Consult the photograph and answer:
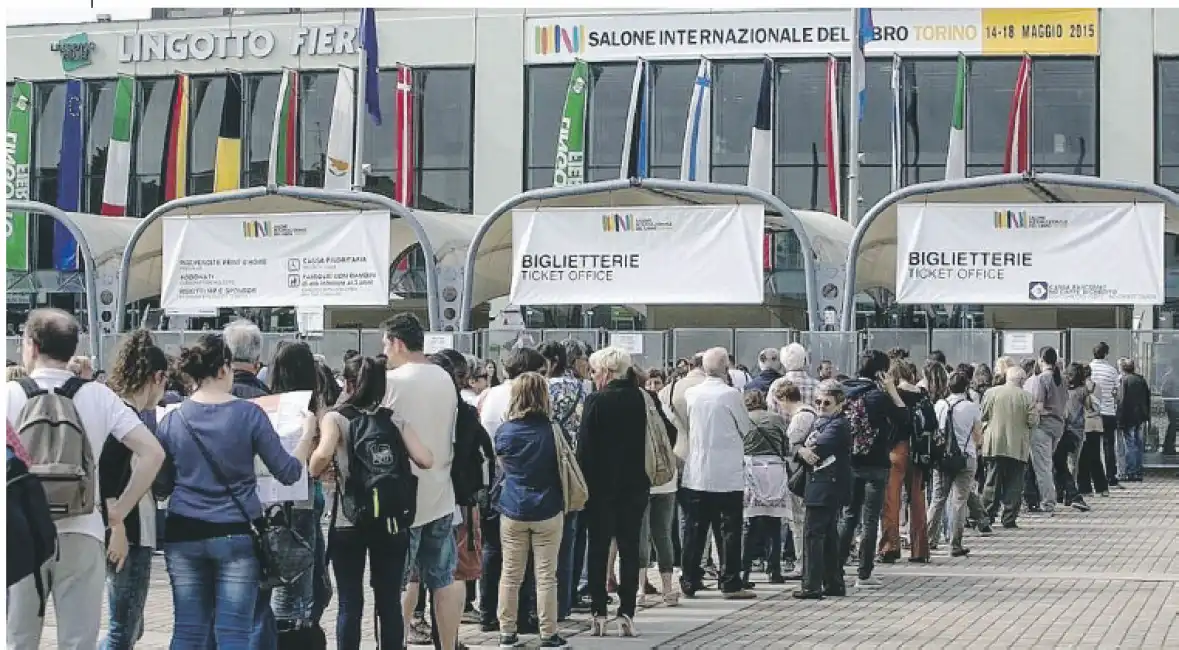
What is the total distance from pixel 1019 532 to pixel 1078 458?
14.7 feet

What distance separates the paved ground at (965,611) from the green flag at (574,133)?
23.2m

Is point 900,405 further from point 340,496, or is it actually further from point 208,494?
point 208,494

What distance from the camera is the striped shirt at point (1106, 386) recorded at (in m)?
25.1

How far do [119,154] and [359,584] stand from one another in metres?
31.7

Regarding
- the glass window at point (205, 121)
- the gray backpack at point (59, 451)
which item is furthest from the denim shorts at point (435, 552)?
the glass window at point (205, 121)

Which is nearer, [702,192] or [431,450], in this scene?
[431,450]

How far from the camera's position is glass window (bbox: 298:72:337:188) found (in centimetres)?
4241

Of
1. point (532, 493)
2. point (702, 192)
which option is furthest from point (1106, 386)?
point (532, 493)

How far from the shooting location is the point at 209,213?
2684cm

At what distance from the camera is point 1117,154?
39.1 metres

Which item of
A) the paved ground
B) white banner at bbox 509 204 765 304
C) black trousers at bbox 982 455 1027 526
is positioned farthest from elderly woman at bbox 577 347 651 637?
white banner at bbox 509 204 765 304

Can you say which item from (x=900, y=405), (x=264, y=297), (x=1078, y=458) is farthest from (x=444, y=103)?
(x=900, y=405)

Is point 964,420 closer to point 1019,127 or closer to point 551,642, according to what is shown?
point 551,642

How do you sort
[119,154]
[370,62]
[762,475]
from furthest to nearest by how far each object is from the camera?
1. [119,154]
2. [370,62]
3. [762,475]
